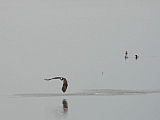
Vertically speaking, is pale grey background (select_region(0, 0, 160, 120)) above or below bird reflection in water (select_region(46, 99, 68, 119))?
above

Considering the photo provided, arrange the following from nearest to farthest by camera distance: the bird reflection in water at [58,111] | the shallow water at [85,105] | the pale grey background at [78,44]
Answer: the bird reflection in water at [58,111] → the shallow water at [85,105] → the pale grey background at [78,44]

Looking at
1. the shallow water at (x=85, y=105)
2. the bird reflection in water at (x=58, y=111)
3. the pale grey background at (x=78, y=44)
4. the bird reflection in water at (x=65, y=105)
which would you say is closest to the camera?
the bird reflection in water at (x=58, y=111)

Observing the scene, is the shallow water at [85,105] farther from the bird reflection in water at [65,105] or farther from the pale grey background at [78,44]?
the pale grey background at [78,44]

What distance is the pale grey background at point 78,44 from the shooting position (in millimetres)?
27359

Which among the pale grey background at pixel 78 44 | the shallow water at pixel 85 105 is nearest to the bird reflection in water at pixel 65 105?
the shallow water at pixel 85 105

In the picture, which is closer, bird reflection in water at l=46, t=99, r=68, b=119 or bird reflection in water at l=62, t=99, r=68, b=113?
bird reflection in water at l=46, t=99, r=68, b=119

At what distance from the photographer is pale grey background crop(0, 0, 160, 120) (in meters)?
27.4

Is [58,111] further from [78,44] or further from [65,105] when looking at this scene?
[78,44]

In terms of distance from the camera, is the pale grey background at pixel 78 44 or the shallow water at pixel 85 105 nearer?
the shallow water at pixel 85 105

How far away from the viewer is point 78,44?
38.0 metres

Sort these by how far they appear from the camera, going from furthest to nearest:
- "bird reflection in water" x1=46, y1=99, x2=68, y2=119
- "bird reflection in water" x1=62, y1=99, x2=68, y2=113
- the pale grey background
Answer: the pale grey background < "bird reflection in water" x1=62, y1=99, x2=68, y2=113 < "bird reflection in water" x1=46, y1=99, x2=68, y2=119

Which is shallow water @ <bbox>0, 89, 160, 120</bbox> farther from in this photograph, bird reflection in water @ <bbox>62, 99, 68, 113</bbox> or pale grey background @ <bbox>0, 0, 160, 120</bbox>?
pale grey background @ <bbox>0, 0, 160, 120</bbox>

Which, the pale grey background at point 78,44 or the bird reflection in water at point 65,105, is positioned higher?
the pale grey background at point 78,44

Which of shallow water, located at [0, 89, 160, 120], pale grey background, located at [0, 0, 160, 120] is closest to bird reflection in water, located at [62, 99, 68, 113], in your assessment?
shallow water, located at [0, 89, 160, 120]
